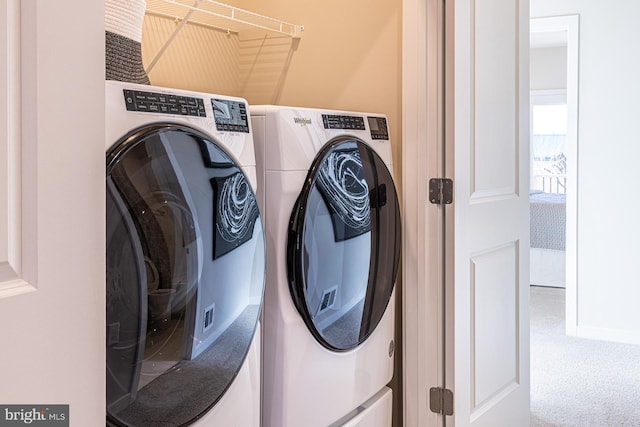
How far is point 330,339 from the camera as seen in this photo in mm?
1909

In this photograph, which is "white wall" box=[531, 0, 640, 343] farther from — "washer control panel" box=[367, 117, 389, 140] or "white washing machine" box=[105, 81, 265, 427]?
"white washing machine" box=[105, 81, 265, 427]

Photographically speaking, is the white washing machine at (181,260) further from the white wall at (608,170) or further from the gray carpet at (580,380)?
the white wall at (608,170)

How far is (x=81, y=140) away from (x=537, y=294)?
5618 millimetres

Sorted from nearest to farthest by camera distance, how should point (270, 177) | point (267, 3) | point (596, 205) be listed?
point (270, 177) → point (267, 3) → point (596, 205)

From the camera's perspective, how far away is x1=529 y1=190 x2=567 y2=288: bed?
626 centimetres

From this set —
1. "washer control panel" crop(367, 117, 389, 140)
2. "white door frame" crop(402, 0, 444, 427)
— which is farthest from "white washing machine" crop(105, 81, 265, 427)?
"white door frame" crop(402, 0, 444, 427)

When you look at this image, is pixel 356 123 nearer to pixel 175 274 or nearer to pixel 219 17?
pixel 219 17

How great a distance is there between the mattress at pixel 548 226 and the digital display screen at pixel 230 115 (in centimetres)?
504

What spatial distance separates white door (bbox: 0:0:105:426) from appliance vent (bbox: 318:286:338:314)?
0.99 m

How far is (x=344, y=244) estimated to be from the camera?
1942 mm

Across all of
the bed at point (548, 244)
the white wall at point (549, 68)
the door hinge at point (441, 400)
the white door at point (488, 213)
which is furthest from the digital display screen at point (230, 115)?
the white wall at point (549, 68)

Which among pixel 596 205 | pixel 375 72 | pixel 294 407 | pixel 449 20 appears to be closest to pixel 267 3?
pixel 375 72

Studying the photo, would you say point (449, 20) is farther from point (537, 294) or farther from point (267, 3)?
point (537, 294)

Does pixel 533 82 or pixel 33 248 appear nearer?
pixel 33 248
